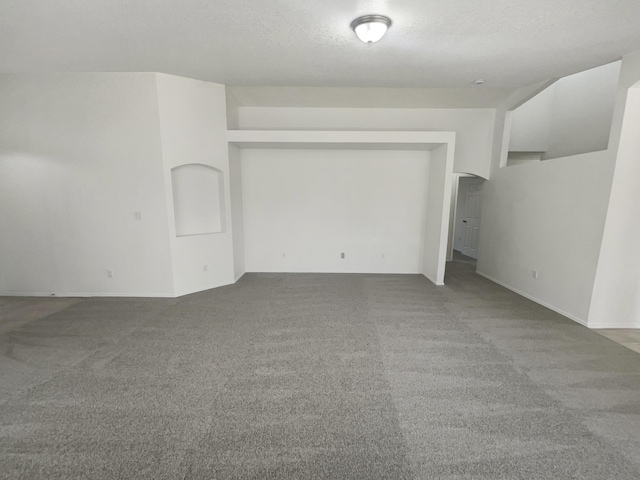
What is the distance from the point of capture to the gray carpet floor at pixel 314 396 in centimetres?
158

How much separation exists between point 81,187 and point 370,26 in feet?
14.5

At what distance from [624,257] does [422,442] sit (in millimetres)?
3396

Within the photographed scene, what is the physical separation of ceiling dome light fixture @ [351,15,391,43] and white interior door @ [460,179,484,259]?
5649 millimetres

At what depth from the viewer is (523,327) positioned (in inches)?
128

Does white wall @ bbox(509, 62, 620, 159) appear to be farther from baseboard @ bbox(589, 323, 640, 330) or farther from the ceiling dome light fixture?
the ceiling dome light fixture

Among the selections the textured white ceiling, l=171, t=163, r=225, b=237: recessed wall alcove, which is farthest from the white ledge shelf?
the textured white ceiling

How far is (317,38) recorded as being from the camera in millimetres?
2613

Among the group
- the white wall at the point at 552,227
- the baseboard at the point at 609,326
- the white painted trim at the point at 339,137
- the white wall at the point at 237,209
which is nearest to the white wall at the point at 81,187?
the white wall at the point at 237,209

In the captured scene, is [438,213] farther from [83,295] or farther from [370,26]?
[83,295]

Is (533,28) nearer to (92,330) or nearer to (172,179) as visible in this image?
(172,179)

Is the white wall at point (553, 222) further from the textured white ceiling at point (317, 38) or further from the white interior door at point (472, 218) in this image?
the white interior door at point (472, 218)

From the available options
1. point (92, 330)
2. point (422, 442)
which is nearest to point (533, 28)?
point (422, 442)

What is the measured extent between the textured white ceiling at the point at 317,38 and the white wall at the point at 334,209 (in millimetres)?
1696

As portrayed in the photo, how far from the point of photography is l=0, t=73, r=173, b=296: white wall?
3752 millimetres
